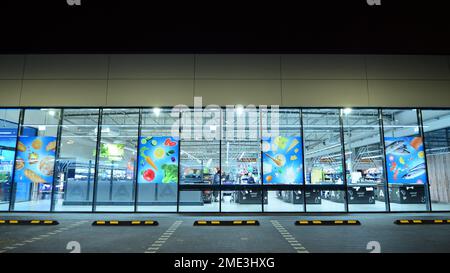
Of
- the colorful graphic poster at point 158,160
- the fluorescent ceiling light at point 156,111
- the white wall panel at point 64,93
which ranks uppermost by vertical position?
the white wall panel at point 64,93

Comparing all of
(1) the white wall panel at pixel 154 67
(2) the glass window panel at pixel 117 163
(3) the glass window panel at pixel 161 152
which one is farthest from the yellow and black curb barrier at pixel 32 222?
(1) the white wall panel at pixel 154 67

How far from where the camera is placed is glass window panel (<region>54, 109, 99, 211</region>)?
10.6 metres

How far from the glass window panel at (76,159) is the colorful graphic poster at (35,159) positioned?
11.8 inches

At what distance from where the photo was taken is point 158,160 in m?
10.2

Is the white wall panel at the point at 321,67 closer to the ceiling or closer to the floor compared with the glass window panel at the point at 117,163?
closer to the ceiling

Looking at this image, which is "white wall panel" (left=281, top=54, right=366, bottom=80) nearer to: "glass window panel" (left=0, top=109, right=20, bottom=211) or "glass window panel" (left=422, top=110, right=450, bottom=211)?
"glass window panel" (left=422, top=110, right=450, bottom=211)

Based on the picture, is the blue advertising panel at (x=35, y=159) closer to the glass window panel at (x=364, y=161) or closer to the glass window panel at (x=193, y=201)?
the glass window panel at (x=193, y=201)

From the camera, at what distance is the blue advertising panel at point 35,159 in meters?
10.1
